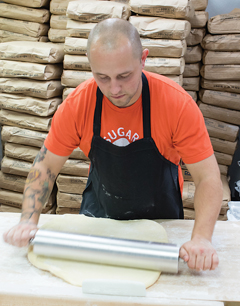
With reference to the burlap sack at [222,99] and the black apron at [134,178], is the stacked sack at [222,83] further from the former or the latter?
the black apron at [134,178]

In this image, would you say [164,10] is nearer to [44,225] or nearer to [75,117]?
[75,117]

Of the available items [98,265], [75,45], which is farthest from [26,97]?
[98,265]

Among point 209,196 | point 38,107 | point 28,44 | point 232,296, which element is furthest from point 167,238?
point 28,44

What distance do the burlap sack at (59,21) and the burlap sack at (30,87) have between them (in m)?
0.54


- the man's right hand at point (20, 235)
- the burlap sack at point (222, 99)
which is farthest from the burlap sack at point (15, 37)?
the man's right hand at point (20, 235)

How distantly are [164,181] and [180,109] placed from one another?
39 centimetres

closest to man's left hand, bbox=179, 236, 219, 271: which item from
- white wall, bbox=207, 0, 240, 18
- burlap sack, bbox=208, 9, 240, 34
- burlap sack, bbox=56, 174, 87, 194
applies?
burlap sack, bbox=56, 174, 87, 194

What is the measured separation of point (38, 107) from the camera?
275 centimetres

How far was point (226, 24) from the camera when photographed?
2.76 m

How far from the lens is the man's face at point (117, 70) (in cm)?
119

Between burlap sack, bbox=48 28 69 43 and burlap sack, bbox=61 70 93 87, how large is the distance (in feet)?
1.51

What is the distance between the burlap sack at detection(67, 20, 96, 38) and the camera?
2529 mm

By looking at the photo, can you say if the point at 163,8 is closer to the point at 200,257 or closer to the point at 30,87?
the point at 30,87

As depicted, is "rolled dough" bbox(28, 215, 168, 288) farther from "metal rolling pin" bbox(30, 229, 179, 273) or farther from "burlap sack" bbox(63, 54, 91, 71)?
"burlap sack" bbox(63, 54, 91, 71)
